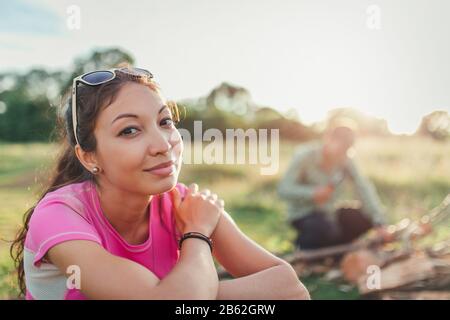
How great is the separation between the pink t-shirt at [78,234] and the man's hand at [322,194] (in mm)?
2915

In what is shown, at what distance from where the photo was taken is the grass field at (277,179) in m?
6.90

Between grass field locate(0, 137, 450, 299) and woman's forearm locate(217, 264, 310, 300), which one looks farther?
grass field locate(0, 137, 450, 299)

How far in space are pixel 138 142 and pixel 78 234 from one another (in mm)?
376

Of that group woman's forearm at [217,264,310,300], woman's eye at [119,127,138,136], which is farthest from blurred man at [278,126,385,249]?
woman's eye at [119,127,138,136]

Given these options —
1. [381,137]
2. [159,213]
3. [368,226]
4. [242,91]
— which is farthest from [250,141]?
[159,213]

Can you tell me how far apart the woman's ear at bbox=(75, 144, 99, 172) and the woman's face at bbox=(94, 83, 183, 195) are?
84mm

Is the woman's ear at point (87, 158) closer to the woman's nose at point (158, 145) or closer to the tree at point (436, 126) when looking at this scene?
the woman's nose at point (158, 145)

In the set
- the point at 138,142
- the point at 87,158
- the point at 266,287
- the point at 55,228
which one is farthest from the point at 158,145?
the point at 266,287

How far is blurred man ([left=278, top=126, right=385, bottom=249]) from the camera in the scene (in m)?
5.31

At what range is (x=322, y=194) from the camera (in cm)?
532
